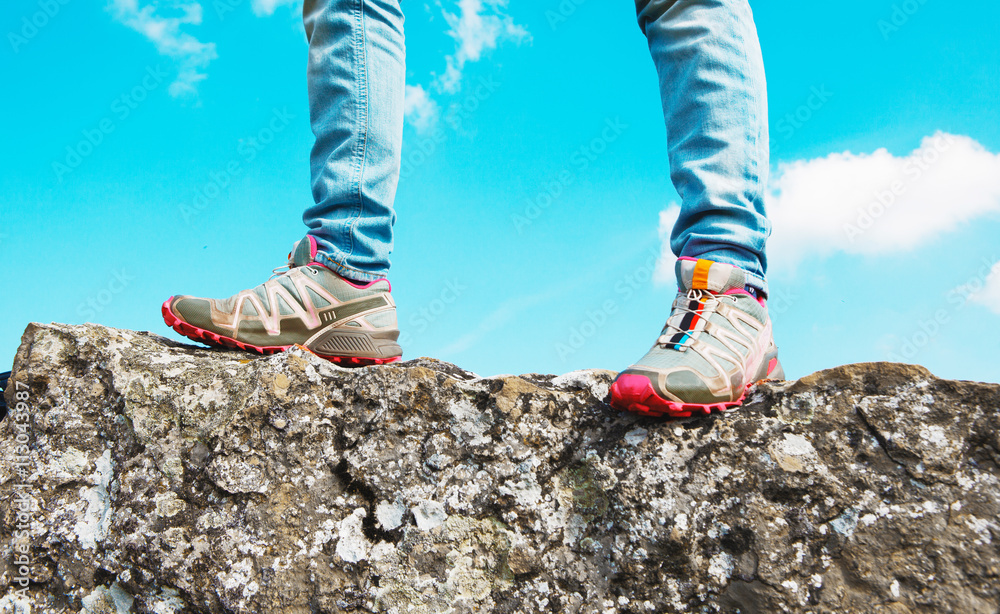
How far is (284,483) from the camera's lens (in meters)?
1.34

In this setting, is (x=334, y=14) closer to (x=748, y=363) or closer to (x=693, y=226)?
(x=693, y=226)

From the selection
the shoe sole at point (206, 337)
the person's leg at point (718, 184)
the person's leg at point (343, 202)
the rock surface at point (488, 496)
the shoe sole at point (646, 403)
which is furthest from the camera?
the person's leg at point (343, 202)

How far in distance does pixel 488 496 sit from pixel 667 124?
120 cm

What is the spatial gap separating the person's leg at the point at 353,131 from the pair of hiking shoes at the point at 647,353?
0.10m

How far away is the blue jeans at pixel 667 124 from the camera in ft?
5.08

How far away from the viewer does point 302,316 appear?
194cm

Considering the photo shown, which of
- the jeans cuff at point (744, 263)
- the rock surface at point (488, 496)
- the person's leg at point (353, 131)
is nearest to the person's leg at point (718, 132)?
the jeans cuff at point (744, 263)

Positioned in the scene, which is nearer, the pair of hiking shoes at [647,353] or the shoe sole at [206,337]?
the pair of hiking shoes at [647,353]

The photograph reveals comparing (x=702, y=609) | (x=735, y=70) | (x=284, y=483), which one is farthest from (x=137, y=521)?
(x=735, y=70)

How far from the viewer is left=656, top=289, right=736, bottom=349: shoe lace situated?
1491mm

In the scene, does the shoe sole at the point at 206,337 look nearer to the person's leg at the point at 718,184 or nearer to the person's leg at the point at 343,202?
the person's leg at the point at 343,202

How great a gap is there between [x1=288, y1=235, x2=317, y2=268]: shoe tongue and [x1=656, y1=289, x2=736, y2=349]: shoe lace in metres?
1.22

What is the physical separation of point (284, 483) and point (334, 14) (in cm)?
158

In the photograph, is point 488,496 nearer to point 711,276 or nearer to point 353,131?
point 711,276
